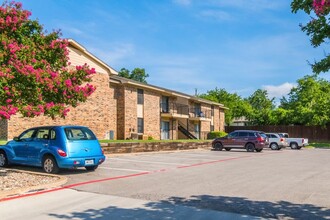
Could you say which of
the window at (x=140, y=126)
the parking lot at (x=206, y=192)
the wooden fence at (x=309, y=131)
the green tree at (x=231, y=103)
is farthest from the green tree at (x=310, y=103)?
the parking lot at (x=206, y=192)

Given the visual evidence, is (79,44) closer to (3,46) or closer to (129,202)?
(3,46)

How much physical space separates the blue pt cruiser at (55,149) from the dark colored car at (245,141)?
1772 centimetres

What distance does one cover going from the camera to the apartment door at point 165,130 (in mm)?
37091

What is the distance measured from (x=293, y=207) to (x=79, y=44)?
21.2 m

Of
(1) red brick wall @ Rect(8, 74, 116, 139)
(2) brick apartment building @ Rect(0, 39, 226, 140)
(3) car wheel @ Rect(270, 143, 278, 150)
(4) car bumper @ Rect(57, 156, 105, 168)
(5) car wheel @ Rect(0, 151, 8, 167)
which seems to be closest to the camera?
(4) car bumper @ Rect(57, 156, 105, 168)

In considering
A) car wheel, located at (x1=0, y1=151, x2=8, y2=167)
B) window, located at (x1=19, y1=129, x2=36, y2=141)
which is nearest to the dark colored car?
window, located at (x1=19, y1=129, x2=36, y2=141)

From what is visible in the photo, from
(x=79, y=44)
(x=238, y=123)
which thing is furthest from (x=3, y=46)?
(x=238, y=123)

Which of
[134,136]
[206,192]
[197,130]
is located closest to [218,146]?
[134,136]

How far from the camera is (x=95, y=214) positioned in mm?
6430

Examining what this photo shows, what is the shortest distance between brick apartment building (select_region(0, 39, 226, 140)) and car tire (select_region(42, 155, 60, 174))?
30.1ft

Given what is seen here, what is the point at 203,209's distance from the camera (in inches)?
273

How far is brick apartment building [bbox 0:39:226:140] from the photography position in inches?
976

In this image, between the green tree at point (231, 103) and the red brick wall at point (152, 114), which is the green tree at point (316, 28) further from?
the green tree at point (231, 103)

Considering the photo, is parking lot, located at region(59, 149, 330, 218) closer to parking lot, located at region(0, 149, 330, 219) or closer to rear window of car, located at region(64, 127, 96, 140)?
parking lot, located at region(0, 149, 330, 219)
